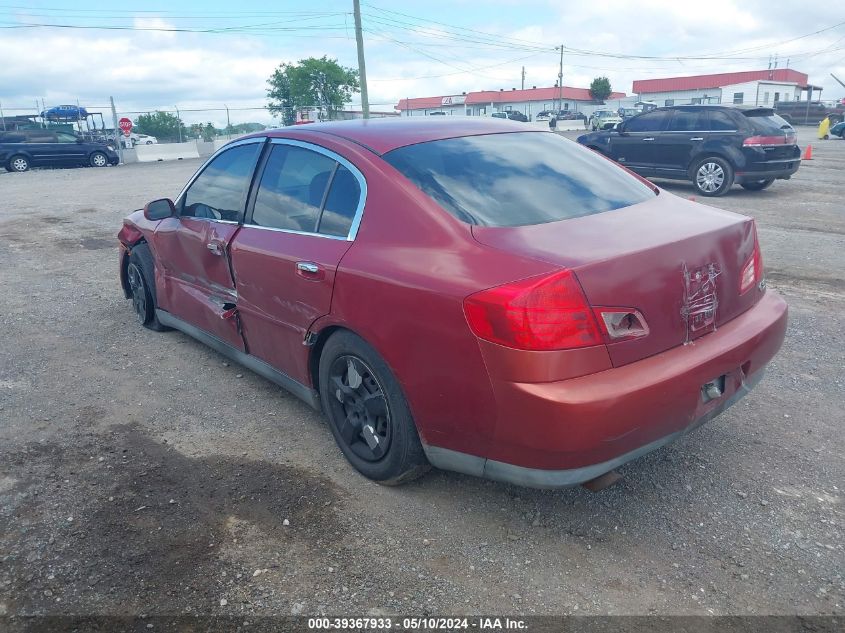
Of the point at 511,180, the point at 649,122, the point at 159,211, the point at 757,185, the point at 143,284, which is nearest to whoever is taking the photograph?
the point at 511,180

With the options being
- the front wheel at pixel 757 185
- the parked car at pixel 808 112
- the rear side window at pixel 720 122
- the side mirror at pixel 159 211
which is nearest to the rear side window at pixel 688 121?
the rear side window at pixel 720 122

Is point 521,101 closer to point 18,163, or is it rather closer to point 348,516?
point 18,163

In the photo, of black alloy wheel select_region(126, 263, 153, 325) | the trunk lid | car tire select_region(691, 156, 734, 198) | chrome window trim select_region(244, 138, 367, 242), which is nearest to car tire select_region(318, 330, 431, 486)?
chrome window trim select_region(244, 138, 367, 242)

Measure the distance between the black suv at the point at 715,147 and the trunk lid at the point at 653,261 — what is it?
32.6ft

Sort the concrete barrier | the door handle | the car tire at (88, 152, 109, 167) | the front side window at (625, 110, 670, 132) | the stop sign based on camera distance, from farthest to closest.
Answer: the stop sign < the concrete barrier < the car tire at (88, 152, 109, 167) < the front side window at (625, 110, 670, 132) < the door handle

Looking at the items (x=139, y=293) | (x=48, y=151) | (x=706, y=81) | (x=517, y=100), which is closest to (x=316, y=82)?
(x=517, y=100)

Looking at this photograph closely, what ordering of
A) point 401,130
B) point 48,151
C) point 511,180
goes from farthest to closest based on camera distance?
point 48,151, point 401,130, point 511,180

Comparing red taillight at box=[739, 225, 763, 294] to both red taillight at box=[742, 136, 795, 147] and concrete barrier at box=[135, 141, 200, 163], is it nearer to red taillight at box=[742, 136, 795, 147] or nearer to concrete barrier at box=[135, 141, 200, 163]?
red taillight at box=[742, 136, 795, 147]

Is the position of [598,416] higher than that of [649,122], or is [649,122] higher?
[649,122]

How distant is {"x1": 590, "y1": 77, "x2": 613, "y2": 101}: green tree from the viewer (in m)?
88.5

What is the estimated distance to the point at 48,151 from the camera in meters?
24.7

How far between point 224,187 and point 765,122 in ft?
35.4

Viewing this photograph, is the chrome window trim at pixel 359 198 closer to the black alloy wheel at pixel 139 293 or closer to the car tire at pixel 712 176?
the black alloy wheel at pixel 139 293

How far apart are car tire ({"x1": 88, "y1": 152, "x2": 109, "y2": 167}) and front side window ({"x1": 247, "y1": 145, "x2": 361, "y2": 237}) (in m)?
25.1
